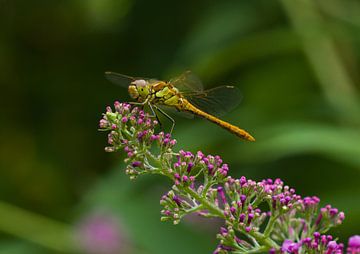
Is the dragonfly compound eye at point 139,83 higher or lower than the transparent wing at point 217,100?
lower

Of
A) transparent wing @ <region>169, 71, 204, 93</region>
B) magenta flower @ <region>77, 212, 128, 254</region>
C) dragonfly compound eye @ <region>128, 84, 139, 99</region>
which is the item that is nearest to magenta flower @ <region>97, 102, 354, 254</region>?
dragonfly compound eye @ <region>128, 84, 139, 99</region>

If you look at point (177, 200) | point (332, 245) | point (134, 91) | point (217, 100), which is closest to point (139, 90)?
point (134, 91)

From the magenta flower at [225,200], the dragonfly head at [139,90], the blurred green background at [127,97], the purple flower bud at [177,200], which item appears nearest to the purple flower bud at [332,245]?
the magenta flower at [225,200]

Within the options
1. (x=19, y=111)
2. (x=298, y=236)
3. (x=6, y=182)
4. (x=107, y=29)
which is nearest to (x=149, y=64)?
(x=107, y=29)

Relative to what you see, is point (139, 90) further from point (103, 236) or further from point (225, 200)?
point (103, 236)

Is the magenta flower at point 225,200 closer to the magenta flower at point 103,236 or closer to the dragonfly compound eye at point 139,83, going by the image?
the dragonfly compound eye at point 139,83

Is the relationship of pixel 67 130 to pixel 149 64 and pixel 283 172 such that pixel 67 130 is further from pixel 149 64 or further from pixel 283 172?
pixel 283 172
